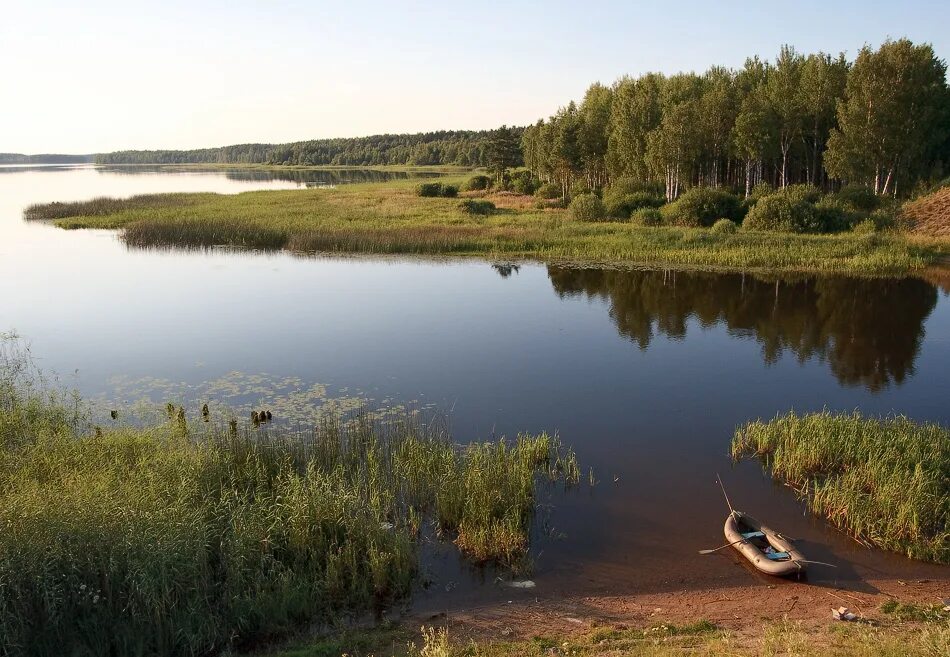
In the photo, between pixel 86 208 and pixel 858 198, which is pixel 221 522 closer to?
pixel 858 198

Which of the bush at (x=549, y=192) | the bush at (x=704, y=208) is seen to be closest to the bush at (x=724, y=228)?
the bush at (x=704, y=208)

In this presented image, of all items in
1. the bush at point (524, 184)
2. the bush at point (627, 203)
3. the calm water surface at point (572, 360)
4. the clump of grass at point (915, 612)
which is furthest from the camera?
the bush at point (524, 184)

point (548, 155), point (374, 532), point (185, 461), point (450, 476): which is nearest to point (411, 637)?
point (374, 532)

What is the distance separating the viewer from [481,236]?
4269 cm

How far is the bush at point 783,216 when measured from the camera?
40.7 m

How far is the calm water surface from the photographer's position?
1123 centimetres

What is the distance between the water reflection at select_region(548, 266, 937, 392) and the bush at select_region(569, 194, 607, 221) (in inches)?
565

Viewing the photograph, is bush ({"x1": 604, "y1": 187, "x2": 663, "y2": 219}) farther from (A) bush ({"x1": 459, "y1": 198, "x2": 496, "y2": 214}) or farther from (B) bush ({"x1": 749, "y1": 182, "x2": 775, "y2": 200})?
(A) bush ({"x1": 459, "y1": 198, "x2": 496, "y2": 214})

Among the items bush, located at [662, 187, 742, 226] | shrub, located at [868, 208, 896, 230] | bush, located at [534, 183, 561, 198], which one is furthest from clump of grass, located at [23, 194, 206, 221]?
→ shrub, located at [868, 208, 896, 230]

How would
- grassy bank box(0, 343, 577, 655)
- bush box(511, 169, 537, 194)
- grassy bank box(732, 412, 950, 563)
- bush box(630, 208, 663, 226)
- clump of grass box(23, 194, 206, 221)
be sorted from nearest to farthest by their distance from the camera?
grassy bank box(0, 343, 577, 655) → grassy bank box(732, 412, 950, 563) → bush box(630, 208, 663, 226) → clump of grass box(23, 194, 206, 221) → bush box(511, 169, 537, 194)

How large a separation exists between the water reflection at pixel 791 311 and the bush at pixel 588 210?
47.0 ft

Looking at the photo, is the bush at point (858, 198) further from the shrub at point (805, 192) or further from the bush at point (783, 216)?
the bush at point (783, 216)

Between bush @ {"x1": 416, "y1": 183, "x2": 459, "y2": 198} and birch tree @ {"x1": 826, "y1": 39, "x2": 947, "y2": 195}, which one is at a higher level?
birch tree @ {"x1": 826, "y1": 39, "x2": 947, "y2": 195}

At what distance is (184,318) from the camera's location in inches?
1004
